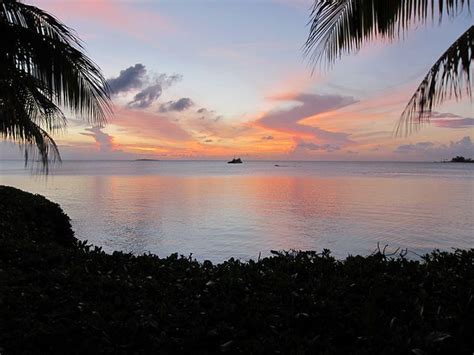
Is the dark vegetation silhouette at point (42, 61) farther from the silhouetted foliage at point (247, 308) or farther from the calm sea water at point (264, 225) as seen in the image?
the calm sea water at point (264, 225)

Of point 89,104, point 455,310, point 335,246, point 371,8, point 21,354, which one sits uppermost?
point 371,8

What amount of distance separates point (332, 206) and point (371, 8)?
19.6m

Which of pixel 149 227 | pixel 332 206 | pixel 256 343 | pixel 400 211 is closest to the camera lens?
pixel 256 343

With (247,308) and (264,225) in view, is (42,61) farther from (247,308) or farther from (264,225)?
(264,225)

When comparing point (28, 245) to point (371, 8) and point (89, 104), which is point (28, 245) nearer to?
point (89, 104)

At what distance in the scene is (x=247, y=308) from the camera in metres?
2.66

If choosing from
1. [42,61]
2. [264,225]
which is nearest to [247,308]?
[42,61]

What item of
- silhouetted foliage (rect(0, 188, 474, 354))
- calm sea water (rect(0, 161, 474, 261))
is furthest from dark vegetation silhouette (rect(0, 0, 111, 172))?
calm sea water (rect(0, 161, 474, 261))

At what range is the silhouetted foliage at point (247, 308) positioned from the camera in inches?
87.4

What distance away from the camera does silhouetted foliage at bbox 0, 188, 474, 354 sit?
7.28 feet

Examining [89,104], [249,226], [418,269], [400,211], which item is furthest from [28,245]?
[400,211]

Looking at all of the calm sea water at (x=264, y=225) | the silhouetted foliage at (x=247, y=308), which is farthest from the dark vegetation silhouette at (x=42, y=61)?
the calm sea water at (x=264, y=225)

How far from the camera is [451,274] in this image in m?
3.45

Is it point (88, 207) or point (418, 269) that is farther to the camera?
point (88, 207)
